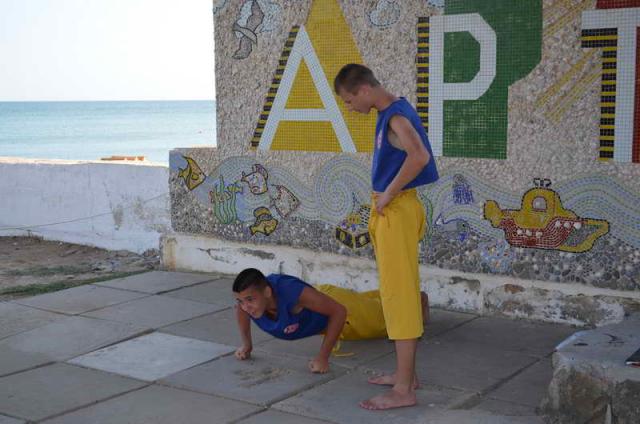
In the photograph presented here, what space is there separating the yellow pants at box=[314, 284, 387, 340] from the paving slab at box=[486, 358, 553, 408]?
3.79ft

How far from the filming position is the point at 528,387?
507cm

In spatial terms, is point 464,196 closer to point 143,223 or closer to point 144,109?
point 143,223

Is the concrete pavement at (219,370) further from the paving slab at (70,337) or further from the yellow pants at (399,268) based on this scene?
the yellow pants at (399,268)

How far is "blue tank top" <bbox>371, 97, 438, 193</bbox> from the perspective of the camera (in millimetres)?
4672

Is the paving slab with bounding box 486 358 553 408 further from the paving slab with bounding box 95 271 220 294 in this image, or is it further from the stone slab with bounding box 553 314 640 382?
the paving slab with bounding box 95 271 220 294

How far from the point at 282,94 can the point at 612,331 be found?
3.86 m

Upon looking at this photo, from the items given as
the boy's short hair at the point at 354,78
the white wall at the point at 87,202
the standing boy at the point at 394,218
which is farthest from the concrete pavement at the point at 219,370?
the white wall at the point at 87,202

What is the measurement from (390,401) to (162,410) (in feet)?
4.21

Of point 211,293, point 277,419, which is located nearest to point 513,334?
point 277,419

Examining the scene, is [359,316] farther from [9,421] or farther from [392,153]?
[9,421]

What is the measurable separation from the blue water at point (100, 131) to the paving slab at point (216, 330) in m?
28.6

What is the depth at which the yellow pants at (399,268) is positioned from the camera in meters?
4.72

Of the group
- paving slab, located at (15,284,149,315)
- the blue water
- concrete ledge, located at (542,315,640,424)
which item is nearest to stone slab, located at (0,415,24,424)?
paving slab, located at (15,284,149,315)

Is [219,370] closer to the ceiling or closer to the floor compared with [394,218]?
closer to the floor
